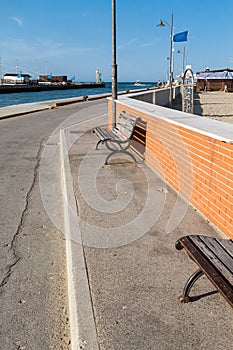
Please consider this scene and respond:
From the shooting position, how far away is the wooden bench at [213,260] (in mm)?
2084

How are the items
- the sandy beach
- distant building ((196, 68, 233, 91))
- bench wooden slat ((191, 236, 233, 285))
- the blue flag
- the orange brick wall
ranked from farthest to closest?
distant building ((196, 68, 233, 91)) → the blue flag → the sandy beach → the orange brick wall → bench wooden slat ((191, 236, 233, 285))

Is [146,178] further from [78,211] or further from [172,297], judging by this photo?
[172,297]

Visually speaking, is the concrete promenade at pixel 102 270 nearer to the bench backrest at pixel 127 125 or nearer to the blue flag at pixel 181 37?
the bench backrest at pixel 127 125

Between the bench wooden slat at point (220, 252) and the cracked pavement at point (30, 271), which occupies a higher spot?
the bench wooden slat at point (220, 252)

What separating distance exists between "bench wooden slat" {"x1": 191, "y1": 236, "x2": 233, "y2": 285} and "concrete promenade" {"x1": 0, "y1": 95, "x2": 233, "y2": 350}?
0.44 meters

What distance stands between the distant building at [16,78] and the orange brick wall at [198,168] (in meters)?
129

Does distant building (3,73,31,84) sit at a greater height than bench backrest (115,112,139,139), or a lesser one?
greater

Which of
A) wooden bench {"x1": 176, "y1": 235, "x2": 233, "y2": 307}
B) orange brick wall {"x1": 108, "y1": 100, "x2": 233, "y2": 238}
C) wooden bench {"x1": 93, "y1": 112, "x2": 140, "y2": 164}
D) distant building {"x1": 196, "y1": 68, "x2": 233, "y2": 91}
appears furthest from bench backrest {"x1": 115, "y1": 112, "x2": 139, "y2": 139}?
distant building {"x1": 196, "y1": 68, "x2": 233, "y2": 91}

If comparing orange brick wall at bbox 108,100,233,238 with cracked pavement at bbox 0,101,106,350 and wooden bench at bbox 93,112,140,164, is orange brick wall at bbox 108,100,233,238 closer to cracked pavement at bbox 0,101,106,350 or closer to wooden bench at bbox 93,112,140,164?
wooden bench at bbox 93,112,140,164

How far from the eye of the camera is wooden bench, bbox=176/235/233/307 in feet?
6.84

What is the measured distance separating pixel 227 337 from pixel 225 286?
0.46 metres

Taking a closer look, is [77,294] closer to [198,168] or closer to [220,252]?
[220,252]

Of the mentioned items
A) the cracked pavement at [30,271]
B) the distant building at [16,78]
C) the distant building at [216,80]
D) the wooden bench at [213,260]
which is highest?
the distant building at [16,78]

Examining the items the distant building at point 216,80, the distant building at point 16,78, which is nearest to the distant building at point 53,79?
the distant building at point 16,78
